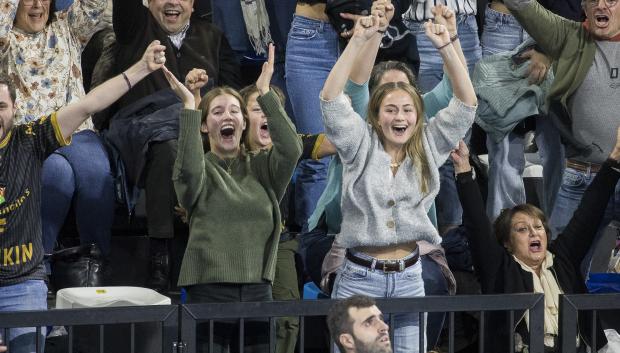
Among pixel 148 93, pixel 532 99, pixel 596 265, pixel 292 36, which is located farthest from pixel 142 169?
pixel 596 265

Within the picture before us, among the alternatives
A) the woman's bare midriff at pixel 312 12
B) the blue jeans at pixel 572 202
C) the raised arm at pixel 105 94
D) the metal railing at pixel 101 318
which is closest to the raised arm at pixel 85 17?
the woman's bare midriff at pixel 312 12

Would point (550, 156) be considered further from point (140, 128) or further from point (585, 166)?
point (140, 128)

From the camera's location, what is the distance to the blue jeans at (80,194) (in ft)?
22.9

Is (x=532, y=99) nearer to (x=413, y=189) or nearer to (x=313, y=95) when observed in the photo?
(x=313, y=95)

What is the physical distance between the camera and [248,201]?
20.7ft

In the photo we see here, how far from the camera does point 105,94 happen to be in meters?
6.23

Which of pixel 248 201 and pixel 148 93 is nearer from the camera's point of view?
pixel 248 201

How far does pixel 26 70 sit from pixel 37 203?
117cm

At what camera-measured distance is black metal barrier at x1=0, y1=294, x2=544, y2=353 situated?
220 inches

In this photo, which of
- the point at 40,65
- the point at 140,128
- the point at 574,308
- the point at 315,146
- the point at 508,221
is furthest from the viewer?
the point at 40,65

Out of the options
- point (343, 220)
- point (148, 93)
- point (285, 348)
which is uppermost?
point (148, 93)

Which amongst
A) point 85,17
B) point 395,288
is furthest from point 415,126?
point 85,17

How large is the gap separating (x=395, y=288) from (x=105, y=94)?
146cm

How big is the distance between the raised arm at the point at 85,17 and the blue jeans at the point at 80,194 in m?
0.82
